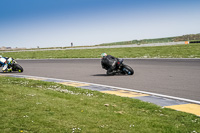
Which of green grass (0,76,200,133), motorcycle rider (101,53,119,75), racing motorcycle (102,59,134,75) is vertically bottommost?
green grass (0,76,200,133)

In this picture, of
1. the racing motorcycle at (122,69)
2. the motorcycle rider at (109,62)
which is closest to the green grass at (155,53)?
the racing motorcycle at (122,69)

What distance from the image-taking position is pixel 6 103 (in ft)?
21.2

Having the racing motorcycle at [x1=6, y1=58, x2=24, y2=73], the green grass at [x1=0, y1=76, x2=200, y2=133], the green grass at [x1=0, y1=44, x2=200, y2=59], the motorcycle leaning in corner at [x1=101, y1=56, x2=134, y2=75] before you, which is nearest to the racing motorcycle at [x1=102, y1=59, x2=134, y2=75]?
the motorcycle leaning in corner at [x1=101, y1=56, x2=134, y2=75]

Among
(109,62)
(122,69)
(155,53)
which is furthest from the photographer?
(155,53)

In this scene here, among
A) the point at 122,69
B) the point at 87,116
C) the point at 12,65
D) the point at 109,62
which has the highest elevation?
the point at 109,62

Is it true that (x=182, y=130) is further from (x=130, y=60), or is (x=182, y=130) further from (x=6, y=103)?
(x=130, y=60)

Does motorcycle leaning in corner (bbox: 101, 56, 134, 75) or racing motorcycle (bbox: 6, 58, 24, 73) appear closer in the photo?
motorcycle leaning in corner (bbox: 101, 56, 134, 75)

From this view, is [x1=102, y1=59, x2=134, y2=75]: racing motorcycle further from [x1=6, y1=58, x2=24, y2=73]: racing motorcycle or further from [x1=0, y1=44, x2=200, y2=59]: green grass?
[x1=0, y1=44, x2=200, y2=59]: green grass

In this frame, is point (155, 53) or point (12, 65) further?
point (155, 53)

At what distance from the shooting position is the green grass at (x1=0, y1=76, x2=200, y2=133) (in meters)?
4.88

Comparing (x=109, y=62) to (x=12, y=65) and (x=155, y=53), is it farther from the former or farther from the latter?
(x=155, y=53)

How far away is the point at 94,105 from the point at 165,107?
1794 mm

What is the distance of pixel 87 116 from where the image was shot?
566 cm

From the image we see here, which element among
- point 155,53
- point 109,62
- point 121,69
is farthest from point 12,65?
point 155,53
